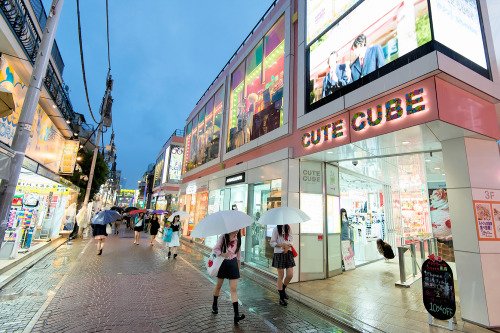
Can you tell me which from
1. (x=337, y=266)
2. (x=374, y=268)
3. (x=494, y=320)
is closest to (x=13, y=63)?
(x=337, y=266)

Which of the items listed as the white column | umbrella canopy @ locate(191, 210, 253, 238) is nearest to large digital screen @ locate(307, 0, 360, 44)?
the white column

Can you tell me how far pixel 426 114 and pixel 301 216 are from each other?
3.33m

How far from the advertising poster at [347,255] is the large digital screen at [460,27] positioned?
6.68 meters

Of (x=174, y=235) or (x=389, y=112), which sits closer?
(x=389, y=112)

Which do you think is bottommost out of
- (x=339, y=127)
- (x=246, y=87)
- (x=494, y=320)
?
(x=494, y=320)

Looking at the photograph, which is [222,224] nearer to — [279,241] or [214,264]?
[214,264]

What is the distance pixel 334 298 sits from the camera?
5.83 metres

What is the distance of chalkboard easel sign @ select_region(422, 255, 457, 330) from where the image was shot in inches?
167

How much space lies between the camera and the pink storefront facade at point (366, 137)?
4.71 metres

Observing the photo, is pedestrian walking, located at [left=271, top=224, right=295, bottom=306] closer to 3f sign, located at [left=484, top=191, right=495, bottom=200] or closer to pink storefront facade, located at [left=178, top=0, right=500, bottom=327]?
pink storefront facade, located at [left=178, top=0, right=500, bottom=327]

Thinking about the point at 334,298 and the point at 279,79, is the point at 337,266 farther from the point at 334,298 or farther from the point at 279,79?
the point at 279,79

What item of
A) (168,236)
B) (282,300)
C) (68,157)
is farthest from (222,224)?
(68,157)

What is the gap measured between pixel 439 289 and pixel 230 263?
159 inches

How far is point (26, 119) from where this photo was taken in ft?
13.8
